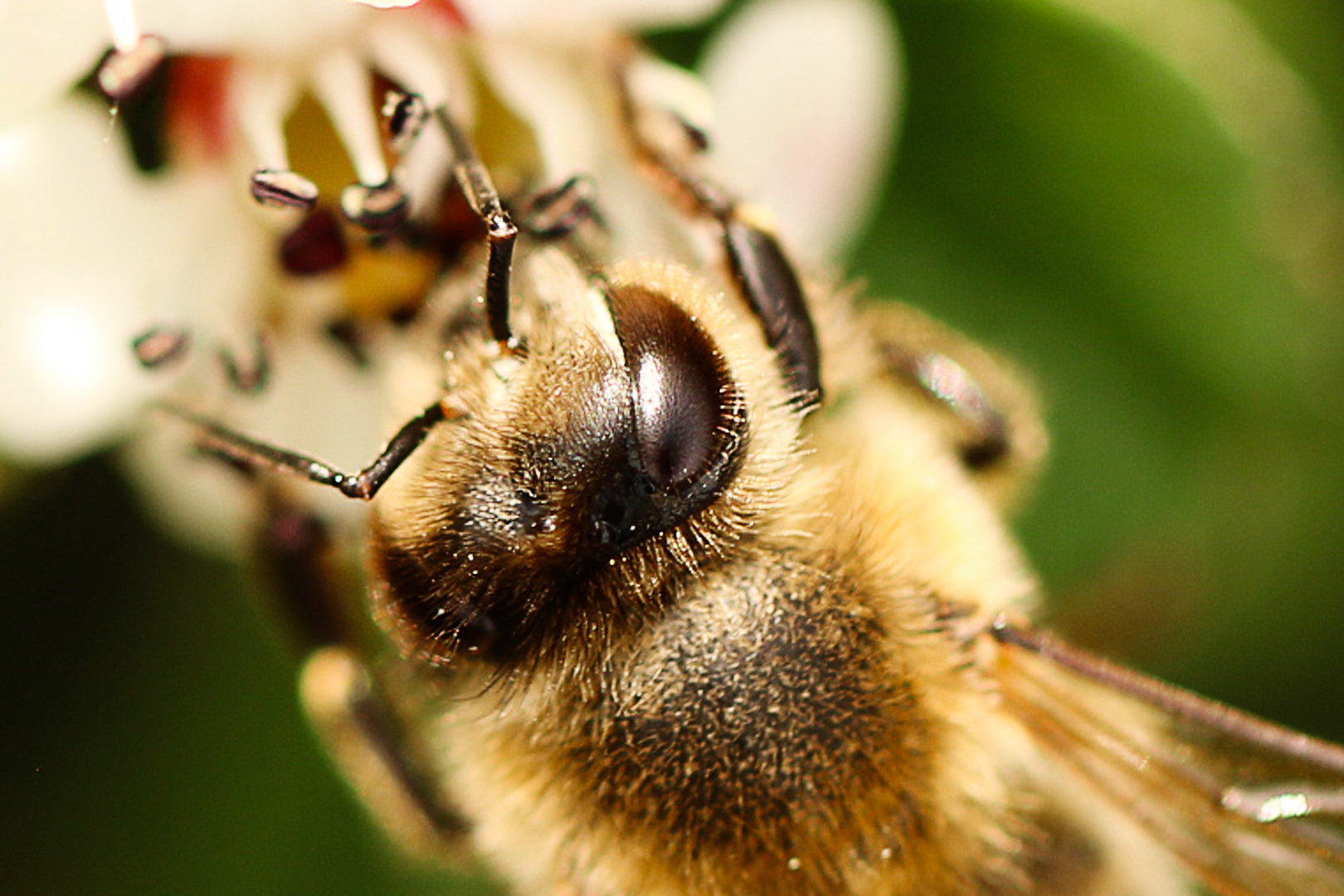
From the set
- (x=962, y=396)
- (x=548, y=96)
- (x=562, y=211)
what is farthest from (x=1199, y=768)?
(x=548, y=96)

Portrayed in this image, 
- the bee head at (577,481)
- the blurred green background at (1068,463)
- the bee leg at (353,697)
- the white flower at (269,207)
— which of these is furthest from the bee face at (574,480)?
the blurred green background at (1068,463)

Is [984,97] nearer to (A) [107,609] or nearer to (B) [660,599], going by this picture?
(B) [660,599]

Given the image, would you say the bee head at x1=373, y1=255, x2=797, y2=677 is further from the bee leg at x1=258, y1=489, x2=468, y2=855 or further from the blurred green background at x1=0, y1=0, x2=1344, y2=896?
the blurred green background at x1=0, y1=0, x2=1344, y2=896

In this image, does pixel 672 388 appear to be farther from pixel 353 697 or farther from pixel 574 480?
pixel 353 697

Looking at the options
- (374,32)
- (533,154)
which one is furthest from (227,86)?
(533,154)

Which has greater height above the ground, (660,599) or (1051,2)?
(1051,2)

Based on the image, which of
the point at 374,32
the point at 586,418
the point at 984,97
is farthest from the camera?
the point at 984,97

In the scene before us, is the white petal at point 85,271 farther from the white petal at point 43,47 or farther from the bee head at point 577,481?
the bee head at point 577,481
